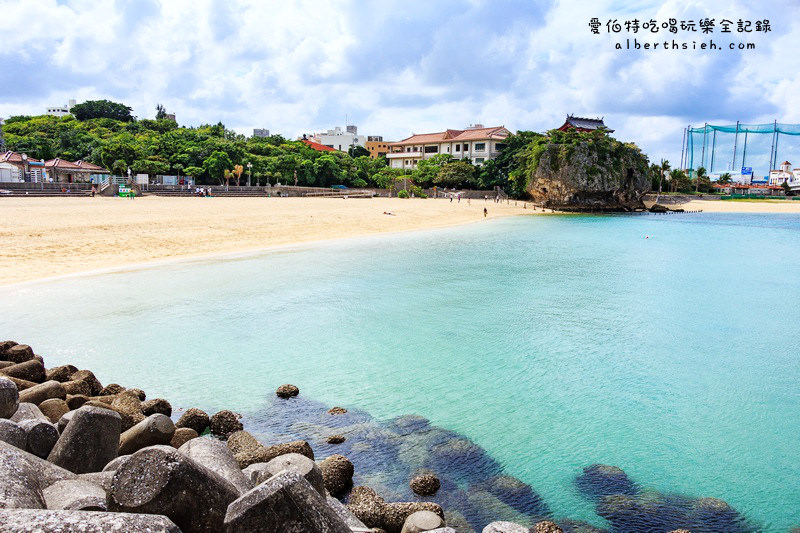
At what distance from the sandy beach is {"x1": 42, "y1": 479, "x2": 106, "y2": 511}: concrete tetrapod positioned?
1581cm

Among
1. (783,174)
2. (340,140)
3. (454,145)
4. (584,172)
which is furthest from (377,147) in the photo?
(783,174)

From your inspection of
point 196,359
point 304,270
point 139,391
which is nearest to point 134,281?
point 304,270

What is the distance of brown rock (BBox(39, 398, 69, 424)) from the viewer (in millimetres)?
7207

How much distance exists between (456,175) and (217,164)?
33.7 metres

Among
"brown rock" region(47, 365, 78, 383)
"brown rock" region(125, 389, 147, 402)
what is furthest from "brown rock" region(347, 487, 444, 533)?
"brown rock" region(47, 365, 78, 383)

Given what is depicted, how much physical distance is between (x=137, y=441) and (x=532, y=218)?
57249 mm

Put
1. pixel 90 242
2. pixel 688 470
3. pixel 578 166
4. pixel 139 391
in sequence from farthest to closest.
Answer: pixel 578 166, pixel 90 242, pixel 139 391, pixel 688 470

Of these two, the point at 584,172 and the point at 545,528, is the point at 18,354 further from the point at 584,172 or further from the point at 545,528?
the point at 584,172

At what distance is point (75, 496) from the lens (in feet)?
13.6

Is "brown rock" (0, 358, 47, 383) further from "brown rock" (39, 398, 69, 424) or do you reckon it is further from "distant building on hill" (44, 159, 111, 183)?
"distant building on hill" (44, 159, 111, 183)

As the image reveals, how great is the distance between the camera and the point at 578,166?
2692 inches

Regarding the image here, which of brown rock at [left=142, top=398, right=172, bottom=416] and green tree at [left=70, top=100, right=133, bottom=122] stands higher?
green tree at [left=70, top=100, right=133, bottom=122]

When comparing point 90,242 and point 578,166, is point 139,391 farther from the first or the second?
point 578,166

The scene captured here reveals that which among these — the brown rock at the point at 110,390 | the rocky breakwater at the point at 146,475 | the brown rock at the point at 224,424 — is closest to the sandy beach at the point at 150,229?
the brown rock at the point at 110,390
